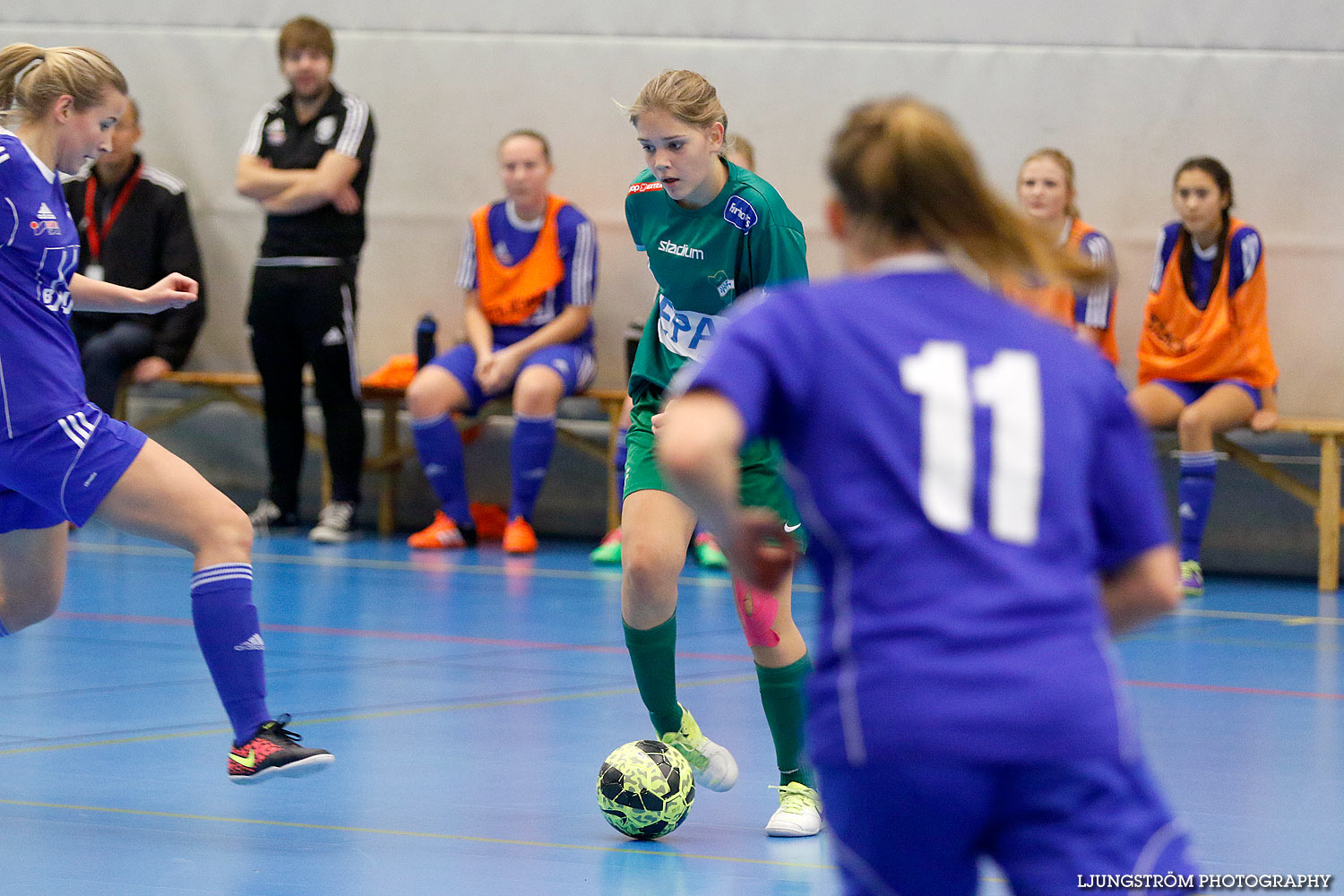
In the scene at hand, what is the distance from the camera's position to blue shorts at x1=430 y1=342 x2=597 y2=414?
348 inches

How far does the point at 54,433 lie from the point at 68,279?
42 cm

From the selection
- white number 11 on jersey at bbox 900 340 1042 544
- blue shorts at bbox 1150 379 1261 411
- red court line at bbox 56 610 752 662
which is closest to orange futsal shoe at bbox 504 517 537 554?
red court line at bbox 56 610 752 662

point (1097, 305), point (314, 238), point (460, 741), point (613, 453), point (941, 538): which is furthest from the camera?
point (613, 453)

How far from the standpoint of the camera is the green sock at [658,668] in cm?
389

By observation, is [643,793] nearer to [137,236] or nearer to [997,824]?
[997,824]

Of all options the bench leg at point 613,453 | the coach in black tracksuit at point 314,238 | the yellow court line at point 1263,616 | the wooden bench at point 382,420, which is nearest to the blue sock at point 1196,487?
the yellow court line at point 1263,616

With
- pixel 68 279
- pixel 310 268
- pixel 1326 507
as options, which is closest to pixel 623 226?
pixel 310 268

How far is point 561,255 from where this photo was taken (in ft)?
29.6

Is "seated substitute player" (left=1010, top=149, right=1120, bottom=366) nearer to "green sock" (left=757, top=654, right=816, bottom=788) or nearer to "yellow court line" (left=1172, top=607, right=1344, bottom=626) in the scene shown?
"yellow court line" (left=1172, top=607, right=1344, bottom=626)

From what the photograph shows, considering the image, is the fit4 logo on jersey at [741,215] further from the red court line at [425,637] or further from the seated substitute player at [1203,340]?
the seated substitute player at [1203,340]

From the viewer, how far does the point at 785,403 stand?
1.80 meters

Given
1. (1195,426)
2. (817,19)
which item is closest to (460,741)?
(1195,426)

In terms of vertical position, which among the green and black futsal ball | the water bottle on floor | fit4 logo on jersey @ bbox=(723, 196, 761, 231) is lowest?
the green and black futsal ball

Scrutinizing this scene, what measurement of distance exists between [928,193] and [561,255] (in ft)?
23.8
